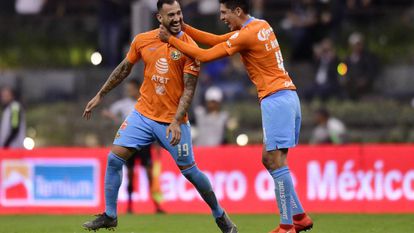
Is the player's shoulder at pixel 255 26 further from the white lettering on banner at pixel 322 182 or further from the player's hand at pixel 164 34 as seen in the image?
the white lettering on banner at pixel 322 182

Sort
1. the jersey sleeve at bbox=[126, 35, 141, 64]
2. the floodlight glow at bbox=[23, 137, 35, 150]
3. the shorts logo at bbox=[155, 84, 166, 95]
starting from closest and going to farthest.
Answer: the shorts logo at bbox=[155, 84, 166, 95]
the jersey sleeve at bbox=[126, 35, 141, 64]
the floodlight glow at bbox=[23, 137, 35, 150]

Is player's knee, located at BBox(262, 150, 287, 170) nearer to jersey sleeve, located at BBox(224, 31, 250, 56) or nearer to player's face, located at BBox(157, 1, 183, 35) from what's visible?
jersey sleeve, located at BBox(224, 31, 250, 56)

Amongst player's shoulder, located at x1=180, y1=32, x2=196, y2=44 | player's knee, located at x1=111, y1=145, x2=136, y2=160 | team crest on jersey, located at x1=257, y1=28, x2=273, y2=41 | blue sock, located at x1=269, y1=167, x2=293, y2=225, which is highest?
player's shoulder, located at x1=180, y1=32, x2=196, y2=44

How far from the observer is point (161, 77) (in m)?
12.6

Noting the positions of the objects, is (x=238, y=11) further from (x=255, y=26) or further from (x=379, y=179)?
(x=379, y=179)

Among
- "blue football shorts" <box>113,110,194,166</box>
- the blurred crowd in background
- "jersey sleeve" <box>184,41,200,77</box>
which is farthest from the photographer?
the blurred crowd in background

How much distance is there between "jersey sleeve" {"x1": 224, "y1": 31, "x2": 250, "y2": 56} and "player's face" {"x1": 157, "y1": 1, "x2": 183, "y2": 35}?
0.63 m

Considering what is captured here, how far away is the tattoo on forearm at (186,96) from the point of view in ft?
40.4

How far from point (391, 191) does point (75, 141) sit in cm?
664

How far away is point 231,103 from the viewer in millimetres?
22531

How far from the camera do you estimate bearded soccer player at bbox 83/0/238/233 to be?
40.8 feet

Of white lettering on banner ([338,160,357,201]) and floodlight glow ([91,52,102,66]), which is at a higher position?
floodlight glow ([91,52,102,66])

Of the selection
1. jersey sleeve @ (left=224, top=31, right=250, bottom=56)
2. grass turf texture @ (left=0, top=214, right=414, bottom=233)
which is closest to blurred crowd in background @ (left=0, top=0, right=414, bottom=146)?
grass turf texture @ (left=0, top=214, right=414, bottom=233)

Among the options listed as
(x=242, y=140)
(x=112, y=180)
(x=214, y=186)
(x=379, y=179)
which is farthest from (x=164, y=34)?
(x=242, y=140)
